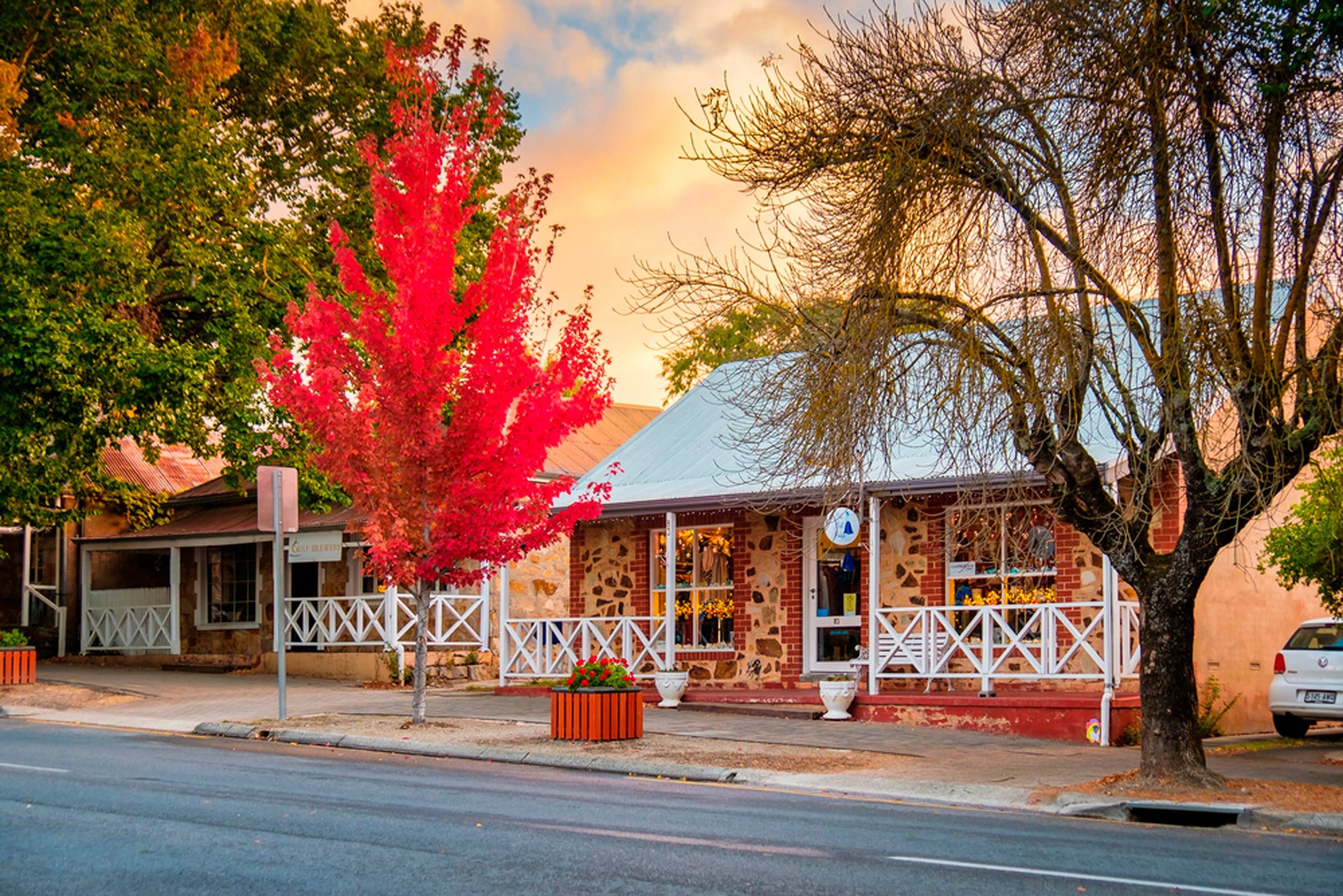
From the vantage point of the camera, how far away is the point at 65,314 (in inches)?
805

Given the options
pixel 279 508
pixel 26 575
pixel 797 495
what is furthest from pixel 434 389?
pixel 26 575

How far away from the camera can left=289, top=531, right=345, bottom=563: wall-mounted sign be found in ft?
77.8

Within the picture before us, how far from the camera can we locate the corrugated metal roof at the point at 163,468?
1204 inches

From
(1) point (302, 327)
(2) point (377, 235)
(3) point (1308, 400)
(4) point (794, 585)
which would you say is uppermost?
(2) point (377, 235)

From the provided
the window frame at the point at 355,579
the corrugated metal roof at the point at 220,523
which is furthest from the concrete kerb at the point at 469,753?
the window frame at the point at 355,579

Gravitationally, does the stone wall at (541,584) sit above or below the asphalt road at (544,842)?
above

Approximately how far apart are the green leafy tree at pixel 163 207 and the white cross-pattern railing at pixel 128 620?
3191 millimetres

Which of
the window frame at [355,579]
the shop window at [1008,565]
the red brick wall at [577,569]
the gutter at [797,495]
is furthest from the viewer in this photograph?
the window frame at [355,579]

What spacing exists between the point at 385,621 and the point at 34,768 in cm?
1278

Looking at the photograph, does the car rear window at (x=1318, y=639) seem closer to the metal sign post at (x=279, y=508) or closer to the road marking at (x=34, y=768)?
the metal sign post at (x=279, y=508)

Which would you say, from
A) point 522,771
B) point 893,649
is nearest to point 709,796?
point 522,771

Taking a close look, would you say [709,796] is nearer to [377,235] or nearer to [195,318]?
[377,235]

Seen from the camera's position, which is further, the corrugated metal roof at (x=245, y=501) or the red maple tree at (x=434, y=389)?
the corrugated metal roof at (x=245, y=501)

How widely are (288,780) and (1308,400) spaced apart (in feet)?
27.9
